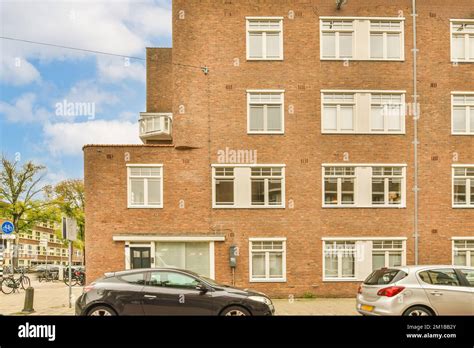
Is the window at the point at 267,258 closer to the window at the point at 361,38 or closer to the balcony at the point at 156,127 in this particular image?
the window at the point at 361,38

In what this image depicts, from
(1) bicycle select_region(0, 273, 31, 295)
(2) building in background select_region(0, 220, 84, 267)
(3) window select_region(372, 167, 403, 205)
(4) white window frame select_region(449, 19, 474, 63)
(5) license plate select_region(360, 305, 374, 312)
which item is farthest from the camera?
(2) building in background select_region(0, 220, 84, 267)

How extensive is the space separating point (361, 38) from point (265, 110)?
5.13 meters

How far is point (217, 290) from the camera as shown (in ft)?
30.9

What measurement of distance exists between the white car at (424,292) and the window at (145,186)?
10.1 meters

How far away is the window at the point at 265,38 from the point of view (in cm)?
1794

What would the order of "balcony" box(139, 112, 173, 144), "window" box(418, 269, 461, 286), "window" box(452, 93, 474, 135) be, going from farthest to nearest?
"balcony" box(139, 112, 173, 144) < "window" box(452, 93, 474, 135) < "window" box(418, 269, 461, 286)

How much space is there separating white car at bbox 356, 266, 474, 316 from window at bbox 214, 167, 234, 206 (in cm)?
859

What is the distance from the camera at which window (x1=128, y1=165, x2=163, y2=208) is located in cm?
1738

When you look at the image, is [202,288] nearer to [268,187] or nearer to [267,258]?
[267,258]

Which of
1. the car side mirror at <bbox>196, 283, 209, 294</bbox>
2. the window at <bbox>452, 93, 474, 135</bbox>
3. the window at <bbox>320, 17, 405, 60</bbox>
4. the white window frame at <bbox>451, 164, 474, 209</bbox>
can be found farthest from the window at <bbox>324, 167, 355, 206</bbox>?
the car side mirror at <bbox>196, 283, 209, 294</bbox>

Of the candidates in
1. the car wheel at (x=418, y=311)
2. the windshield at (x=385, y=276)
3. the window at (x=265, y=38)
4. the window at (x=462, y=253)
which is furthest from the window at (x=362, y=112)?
the car wheel at (x=418, y=311)

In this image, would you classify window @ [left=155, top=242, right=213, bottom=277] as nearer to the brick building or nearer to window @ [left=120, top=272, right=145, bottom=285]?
the brick building
